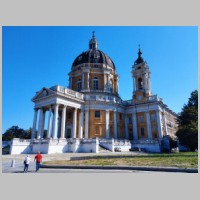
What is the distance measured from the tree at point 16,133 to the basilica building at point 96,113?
36.7 m

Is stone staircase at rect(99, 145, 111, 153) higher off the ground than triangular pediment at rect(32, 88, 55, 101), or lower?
lower

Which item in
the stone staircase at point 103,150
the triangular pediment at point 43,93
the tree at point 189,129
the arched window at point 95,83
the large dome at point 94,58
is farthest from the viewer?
the large dome at point 94,58

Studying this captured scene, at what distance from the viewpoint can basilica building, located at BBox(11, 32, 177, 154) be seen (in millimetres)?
34609

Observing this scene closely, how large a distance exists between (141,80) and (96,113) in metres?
15.9

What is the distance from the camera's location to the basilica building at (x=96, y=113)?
3461cm

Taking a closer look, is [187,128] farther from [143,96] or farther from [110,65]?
[110,65]

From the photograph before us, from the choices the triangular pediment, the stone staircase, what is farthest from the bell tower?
the triangular pediment

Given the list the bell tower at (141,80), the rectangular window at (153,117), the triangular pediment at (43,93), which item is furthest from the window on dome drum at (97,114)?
the rectangular window at (153,117)

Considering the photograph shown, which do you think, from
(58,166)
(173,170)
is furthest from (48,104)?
(173,170)

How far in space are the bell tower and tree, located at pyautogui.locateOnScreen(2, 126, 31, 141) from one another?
163 ft

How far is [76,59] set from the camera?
183 ft

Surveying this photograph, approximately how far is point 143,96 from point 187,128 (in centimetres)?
1555

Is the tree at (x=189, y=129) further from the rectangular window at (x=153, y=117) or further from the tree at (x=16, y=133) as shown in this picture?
the tree at (x=16, y=133)

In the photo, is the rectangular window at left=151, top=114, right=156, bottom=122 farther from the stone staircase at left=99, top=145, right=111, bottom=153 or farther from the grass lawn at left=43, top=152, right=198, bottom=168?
the grass lawn at left=43, top=152, right=198, bottom=168
